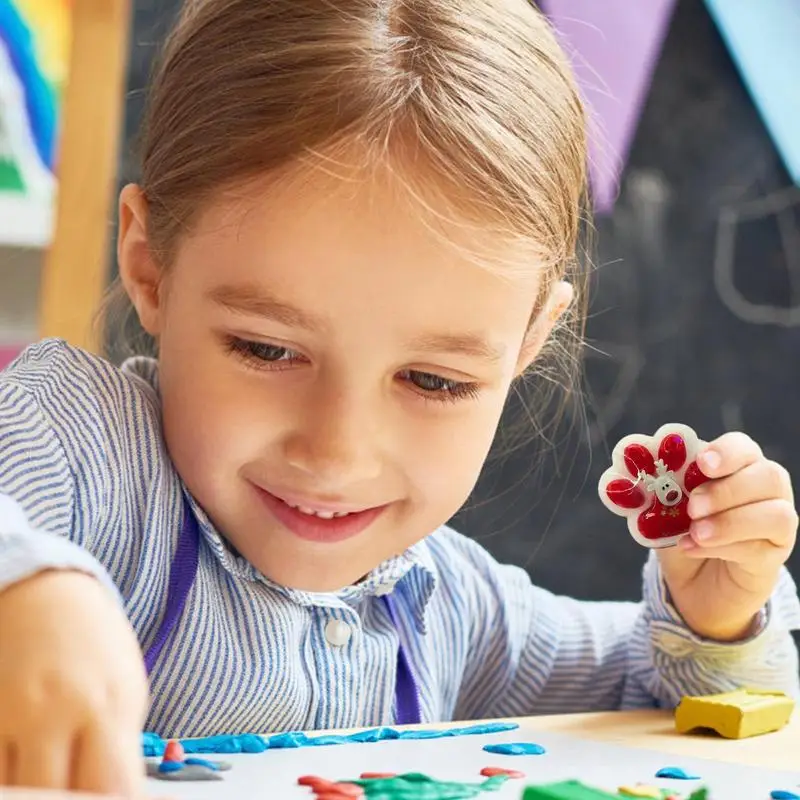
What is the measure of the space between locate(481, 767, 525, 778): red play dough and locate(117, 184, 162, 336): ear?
375 millimetres

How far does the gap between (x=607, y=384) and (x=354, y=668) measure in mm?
1031

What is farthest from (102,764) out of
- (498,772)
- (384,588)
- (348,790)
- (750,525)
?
(750,525)

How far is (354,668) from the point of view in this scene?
0.90 meters

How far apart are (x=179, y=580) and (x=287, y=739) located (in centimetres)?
18

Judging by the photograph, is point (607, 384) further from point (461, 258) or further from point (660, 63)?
point (461, 258)

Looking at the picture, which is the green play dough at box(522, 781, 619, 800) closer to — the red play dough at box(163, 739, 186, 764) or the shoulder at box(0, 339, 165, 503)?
the red play dough at box(163, 739, 186, 764)

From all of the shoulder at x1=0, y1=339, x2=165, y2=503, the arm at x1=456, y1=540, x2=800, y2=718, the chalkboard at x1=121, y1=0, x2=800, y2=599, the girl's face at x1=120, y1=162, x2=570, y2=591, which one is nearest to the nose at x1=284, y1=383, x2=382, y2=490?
the girl's face at x1=120, y1=162, x2=570, y2=591

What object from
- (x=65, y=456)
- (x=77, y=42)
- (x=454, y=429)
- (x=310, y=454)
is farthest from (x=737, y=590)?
(x=77, y=42)

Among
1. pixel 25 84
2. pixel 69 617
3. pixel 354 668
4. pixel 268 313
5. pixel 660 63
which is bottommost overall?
pixel 354 668

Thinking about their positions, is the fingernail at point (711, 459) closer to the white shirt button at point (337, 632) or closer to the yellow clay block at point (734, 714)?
the yellow clay block at point (734, 714)

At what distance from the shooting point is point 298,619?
2.85ft

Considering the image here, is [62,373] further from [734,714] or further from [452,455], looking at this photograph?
[734,714]

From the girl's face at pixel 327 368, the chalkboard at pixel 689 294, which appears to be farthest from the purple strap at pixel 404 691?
the chalkboard at pixel 689 294

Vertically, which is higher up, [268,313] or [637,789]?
[268,313]
